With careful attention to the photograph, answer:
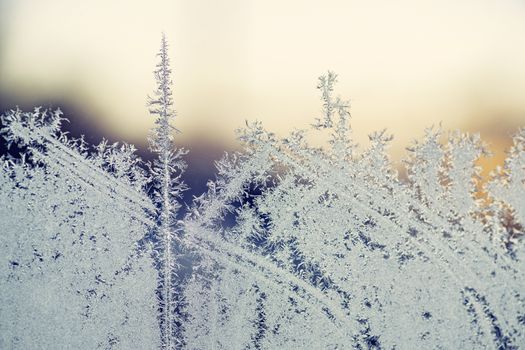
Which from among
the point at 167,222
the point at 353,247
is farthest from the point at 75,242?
the point at 353,247

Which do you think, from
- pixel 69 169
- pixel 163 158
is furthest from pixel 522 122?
pixel 69 169

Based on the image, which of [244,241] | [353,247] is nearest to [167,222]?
[244,241]

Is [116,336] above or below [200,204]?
below

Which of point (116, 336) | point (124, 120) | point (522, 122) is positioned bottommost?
point (116, 336)

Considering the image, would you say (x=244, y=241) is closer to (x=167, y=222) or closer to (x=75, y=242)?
(x=167, y=222)

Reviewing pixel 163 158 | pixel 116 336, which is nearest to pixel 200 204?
pixel 163 158

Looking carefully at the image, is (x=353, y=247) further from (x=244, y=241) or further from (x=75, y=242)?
Result: (x=75, y=242)

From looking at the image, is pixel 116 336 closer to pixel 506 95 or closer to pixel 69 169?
pixel 69 169
